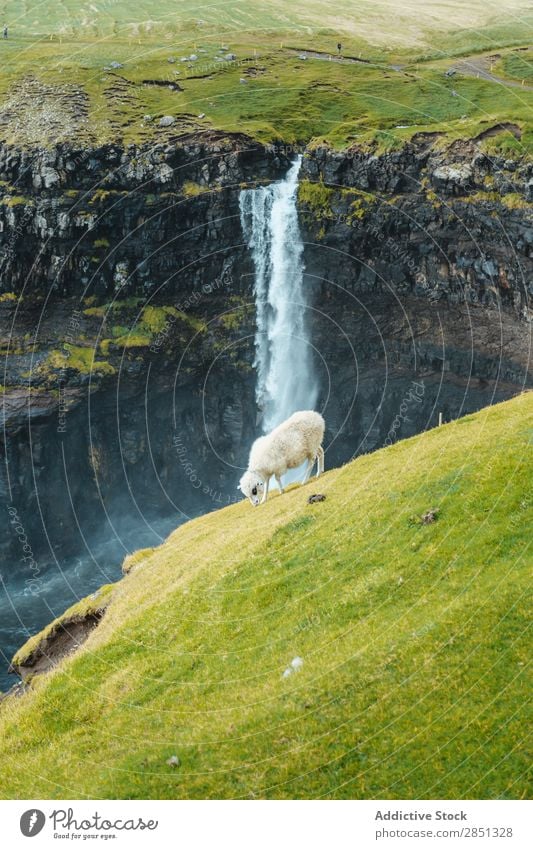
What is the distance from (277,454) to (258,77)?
90620 millimetres

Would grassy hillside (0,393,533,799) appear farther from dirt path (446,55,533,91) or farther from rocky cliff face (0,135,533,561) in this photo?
dirt path (446,55,533,91)

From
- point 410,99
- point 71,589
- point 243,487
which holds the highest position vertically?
point 410,99

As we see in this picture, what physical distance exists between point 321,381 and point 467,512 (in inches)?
2860

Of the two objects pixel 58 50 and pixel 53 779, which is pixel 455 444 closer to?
pixel 53 779

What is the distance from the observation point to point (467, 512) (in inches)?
1043

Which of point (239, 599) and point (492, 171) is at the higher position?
point (492, 171)

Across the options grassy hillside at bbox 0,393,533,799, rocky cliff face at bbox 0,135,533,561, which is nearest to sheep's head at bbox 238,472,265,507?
grassy hillside at bbox 0,393,533,799

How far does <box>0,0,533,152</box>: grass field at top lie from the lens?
324 ft

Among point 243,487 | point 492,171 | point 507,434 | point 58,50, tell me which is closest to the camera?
point 507,434

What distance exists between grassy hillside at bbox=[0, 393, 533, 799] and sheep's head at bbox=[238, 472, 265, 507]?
5.69 meters

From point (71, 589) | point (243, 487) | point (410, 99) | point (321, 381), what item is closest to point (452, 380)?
point (321, 381)
